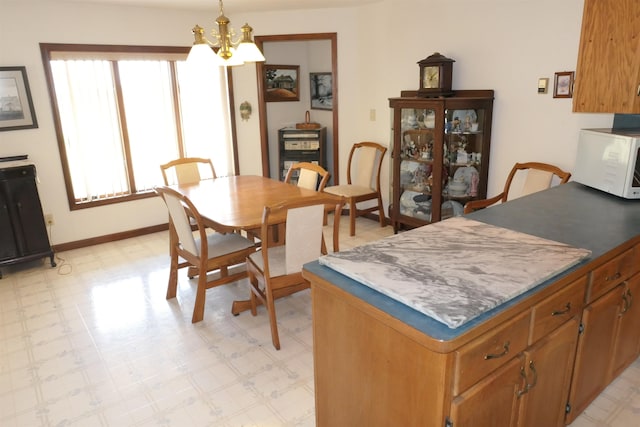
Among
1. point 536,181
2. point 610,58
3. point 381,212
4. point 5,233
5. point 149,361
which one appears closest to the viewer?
point 610,58

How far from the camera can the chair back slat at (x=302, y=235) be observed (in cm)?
254

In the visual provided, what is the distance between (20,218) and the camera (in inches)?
148

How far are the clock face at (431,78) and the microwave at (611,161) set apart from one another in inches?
63.7

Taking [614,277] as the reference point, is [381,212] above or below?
below

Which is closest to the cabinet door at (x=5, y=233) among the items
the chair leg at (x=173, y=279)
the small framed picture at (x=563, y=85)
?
the chair leg at (x=173, y=279)

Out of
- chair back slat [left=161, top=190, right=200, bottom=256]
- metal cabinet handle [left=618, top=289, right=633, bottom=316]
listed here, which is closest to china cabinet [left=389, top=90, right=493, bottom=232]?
metal cabinet handle [left=618, top=289, right=633, bottom=316]

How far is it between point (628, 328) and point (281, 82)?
4.66m

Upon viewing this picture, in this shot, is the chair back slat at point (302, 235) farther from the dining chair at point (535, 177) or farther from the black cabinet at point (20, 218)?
the black cabinet at point (20, 218)

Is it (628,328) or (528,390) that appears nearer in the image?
(528,390)

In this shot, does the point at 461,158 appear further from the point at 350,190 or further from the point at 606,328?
the point at 606,328

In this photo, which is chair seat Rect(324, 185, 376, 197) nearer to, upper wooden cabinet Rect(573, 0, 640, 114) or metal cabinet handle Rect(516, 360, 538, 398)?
upper wooden cabinet Rect(573, 0, 640, 114)

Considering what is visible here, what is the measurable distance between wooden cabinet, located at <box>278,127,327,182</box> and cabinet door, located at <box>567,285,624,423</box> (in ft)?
13.0

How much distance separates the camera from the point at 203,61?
106 inches

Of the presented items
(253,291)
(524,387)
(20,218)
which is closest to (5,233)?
(20,218)
